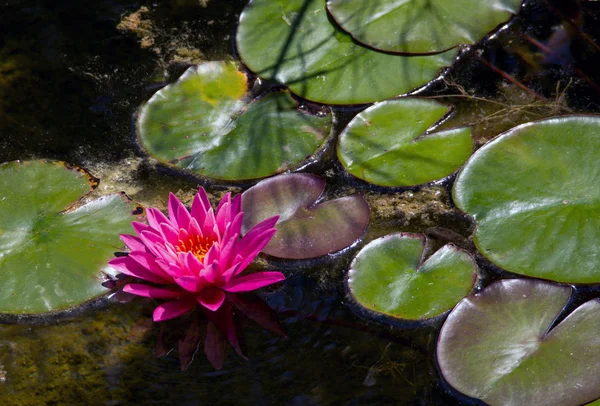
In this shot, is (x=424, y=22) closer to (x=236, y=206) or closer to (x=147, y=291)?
(x=236, y=206)

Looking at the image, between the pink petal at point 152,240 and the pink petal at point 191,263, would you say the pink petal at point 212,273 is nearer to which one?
the pink petal at point 191,263

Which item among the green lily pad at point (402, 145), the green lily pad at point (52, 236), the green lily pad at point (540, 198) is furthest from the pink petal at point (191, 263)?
the green lily pad at point (540, 198)

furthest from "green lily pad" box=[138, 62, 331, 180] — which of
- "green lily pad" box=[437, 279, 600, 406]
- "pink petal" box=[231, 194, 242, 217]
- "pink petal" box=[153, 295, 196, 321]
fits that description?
"green lily pad" box=[437, 279, 600, 406]

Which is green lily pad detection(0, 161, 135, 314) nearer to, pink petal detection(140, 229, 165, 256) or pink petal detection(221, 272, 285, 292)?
pink petal detection(140, 229, 165, 256)

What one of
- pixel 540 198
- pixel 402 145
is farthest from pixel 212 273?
pixel 540 198

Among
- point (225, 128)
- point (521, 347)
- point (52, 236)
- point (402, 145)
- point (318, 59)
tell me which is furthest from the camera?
point (318, 59)
